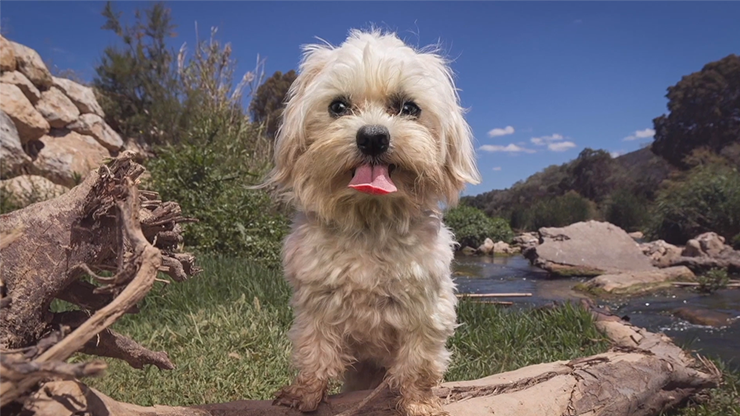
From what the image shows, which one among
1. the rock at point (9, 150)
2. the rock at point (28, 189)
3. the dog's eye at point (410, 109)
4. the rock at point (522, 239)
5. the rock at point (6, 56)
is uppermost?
the rock at point (6, 56)

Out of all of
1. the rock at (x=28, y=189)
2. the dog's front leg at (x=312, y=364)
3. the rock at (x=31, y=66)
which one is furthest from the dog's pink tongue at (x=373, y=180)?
the rock at (x=31, y=66)

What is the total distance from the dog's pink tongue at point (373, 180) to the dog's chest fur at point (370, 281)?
0.23 m

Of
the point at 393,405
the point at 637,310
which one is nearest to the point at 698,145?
the point at 637,310

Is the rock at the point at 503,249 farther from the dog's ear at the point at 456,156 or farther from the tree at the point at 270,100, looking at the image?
the dog's ear at the point at 456,156

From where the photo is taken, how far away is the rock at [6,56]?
1077cm

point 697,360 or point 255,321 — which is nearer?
point 697,360

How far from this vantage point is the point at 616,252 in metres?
11.5

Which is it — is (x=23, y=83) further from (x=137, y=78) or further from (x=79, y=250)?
(x=79, y=250)

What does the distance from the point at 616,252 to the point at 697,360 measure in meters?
7.93

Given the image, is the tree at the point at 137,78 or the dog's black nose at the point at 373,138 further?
the tree at the point at 137,78

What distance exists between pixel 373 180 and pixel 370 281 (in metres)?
0.39

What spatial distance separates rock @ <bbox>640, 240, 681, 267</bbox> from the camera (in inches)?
445

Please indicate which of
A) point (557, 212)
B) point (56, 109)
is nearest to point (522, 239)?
point (557, 212)

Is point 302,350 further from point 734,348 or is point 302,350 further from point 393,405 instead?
point 734,348
